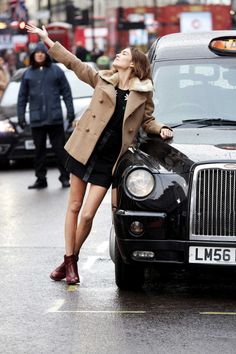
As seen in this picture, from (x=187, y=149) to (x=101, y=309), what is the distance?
4.09 feet

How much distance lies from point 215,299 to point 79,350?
1.67 meters

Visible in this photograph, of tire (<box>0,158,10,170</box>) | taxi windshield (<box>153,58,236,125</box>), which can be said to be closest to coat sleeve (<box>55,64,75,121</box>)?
tire (<box>0,158,10,170</box>)

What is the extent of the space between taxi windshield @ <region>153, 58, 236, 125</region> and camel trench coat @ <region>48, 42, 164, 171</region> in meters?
0.52

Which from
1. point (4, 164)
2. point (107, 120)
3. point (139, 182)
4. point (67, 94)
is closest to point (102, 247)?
point (107, 120)

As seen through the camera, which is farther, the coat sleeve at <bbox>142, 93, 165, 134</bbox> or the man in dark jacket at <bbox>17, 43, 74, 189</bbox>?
the man in dark jacket at <bbox>17, 43, 74, 189</bbox>

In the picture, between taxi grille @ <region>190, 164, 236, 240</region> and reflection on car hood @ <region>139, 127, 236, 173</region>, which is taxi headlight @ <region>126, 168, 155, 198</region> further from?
taxi grille @ <region>190, 164, 236, 240</region>

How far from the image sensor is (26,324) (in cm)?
713

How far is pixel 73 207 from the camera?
845 cm

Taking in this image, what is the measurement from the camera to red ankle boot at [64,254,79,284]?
27.5 feet

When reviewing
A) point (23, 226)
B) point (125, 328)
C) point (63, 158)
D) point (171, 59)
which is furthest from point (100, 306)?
point (63, 158)

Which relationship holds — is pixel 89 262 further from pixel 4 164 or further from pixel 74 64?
pixel 4 164

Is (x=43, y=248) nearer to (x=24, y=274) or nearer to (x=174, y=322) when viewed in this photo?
(x=24, y=274)

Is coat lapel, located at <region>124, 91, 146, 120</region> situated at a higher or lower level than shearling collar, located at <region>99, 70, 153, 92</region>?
lower

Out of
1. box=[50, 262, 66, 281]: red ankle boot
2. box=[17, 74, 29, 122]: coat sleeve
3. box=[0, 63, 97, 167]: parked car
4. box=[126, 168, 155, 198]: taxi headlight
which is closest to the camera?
box=[126, 168, 155, 198]: taxi headlight
